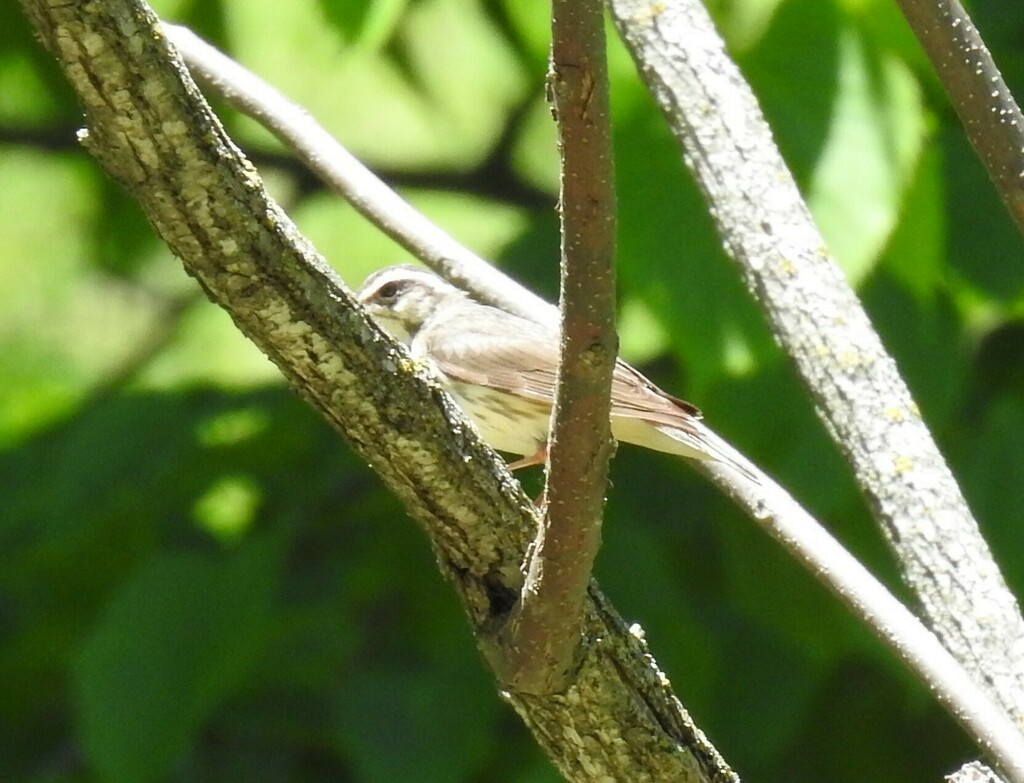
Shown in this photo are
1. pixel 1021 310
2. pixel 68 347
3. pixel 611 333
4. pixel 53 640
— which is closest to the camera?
pixel 611 333

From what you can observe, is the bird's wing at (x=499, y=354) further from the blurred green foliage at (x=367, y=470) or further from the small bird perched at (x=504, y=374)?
the blurred green foliage at (x=367, y=470)

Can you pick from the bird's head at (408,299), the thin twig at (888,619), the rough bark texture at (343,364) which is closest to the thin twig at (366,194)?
the thin twig at (888,619)

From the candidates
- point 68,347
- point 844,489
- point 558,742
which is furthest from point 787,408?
point 68,347

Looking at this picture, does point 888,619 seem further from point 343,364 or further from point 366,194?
point 366,194

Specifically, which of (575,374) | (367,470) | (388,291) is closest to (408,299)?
(388,291)

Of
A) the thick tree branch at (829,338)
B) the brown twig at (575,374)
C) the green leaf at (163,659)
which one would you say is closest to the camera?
the brown twig at (575,374)

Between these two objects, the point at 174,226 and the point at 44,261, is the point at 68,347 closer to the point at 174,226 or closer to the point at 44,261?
the point at 44,261

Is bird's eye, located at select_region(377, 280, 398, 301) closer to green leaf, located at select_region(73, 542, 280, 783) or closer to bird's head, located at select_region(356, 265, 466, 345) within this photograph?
bird's head, located at select_region(356, 265, 466, 345)
